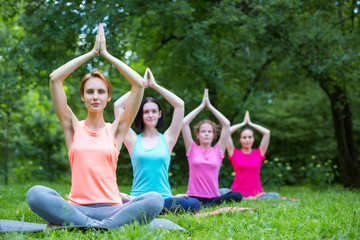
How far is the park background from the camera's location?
6.98 meters

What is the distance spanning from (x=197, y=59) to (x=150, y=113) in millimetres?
3929

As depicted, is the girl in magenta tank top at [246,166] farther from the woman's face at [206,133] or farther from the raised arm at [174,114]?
the raised arm at [174,114]

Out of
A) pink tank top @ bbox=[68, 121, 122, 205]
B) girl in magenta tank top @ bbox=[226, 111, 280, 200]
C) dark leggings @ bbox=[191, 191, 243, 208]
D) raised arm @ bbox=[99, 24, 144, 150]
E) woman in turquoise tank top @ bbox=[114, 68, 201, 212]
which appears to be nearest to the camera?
pink tank top @ bbox=[68, 121, 122, 205]

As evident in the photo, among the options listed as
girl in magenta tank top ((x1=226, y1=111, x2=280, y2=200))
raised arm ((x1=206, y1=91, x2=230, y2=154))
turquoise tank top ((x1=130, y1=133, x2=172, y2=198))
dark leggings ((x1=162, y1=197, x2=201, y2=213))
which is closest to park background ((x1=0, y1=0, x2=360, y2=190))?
girl in magenta tank top ((x1=226, y1=111, x2=280, y2=200))

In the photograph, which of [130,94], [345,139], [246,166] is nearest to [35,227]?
[130,94]

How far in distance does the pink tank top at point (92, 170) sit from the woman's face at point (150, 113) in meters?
1.28

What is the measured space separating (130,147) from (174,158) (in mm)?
5097

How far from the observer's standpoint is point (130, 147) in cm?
449

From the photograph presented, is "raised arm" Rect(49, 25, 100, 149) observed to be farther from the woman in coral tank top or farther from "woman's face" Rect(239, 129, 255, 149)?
"woman's face" Rect(239, 129, 255, 149)

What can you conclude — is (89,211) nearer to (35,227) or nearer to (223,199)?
(35,227)

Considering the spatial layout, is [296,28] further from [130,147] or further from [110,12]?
[130,147]

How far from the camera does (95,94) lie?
3.31m

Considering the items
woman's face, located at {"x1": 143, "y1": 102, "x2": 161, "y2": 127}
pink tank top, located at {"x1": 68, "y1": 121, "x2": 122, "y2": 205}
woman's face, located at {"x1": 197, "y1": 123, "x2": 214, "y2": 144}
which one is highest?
woman's face, located at {"x1": 143, "y1": 102, "x2": 161, "y2": 127}

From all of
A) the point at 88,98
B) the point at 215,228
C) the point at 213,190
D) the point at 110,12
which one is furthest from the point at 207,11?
the point at 215,228
